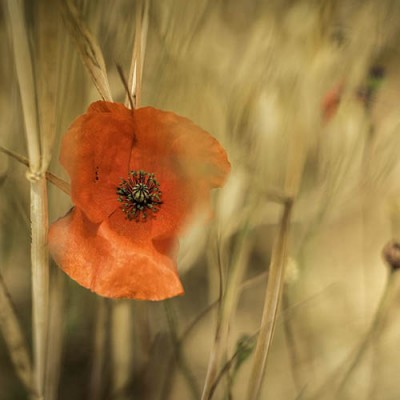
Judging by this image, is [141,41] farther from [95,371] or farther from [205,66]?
[95,371]

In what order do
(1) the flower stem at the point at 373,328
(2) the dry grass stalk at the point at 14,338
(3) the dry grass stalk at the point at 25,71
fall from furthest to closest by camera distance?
(1) the flower stem at the point at 373,328 < (2) the dry grass stalk at the point at 14,338 < (3) the dry grass stalk at the point at 25,71

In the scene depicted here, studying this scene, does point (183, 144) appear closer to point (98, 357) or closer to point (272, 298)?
point (272, 298)

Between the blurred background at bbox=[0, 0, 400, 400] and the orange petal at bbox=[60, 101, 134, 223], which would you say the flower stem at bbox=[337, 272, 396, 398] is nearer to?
the blurred background at bbox=[0, 0, 400, 400]

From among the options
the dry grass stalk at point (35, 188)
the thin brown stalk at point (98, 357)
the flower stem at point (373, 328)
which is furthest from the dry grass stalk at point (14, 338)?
the flower stem at point (373, 328)

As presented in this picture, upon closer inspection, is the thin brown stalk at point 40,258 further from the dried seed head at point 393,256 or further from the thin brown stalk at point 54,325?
the dried seed head at point 393,256

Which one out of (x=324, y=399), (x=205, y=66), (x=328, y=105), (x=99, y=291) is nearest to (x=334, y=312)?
(x=324, y=399)

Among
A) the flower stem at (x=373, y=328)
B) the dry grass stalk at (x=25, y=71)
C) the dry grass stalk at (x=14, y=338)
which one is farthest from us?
the flower stem at (x=373, y=328)

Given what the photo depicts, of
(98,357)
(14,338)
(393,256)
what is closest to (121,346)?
(98,357)
